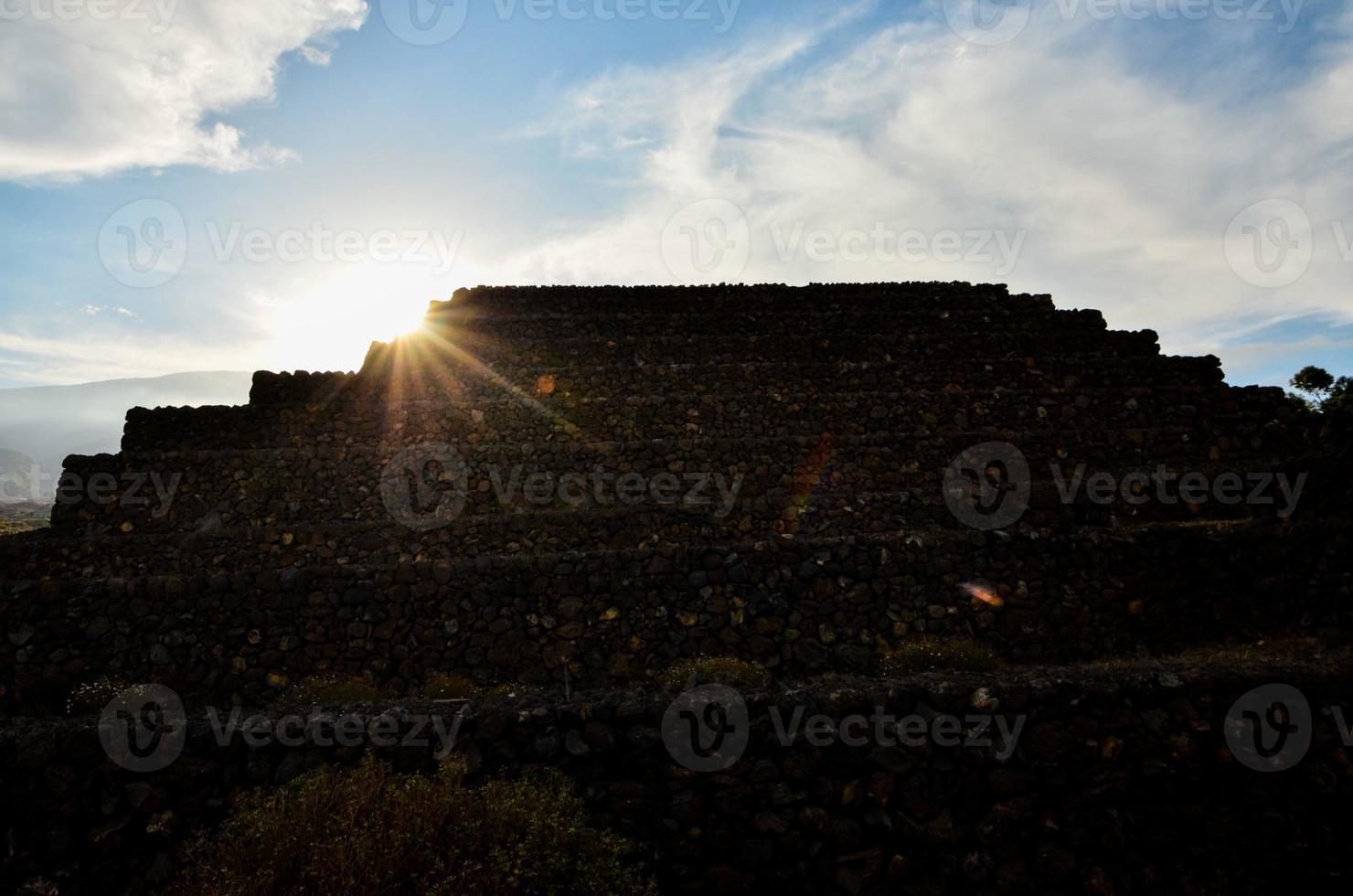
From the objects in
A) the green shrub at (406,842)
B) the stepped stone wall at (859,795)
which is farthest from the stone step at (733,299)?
the green shrub at (406,842)

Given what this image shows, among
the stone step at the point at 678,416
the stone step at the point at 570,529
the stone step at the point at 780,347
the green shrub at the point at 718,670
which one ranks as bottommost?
the green shrub at the point at 718,670

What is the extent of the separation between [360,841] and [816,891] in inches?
144

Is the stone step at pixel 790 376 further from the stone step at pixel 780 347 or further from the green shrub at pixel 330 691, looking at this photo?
the green shrub at pixel 330 691

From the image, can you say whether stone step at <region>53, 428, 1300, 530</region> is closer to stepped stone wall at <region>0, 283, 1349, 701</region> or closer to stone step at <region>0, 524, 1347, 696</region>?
stepped stone wall at <region>0, 283, 1349, 701</region>

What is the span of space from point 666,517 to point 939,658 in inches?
231

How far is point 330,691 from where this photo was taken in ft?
34.6

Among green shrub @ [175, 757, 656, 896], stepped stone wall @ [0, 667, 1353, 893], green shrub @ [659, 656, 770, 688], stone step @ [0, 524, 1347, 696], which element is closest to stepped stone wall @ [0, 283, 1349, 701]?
stone step @ [0, 524, 1347, 696]

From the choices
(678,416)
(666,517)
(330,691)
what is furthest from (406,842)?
(678,416)

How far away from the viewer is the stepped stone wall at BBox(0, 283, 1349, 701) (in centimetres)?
1153

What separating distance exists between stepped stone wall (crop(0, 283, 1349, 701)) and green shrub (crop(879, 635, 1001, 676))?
0.58 m

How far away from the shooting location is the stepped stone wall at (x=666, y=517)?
1153cm

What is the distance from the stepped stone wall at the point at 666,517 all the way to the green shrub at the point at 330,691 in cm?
61

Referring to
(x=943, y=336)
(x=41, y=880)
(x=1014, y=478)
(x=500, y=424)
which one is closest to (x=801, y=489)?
(x=1014, y=478)

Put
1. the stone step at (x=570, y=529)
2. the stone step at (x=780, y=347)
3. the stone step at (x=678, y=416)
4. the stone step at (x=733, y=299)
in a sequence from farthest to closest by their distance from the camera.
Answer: the stone step at (x=733, y=299), the stone step at (x=780, y=347), the stone step at (x=678, y=416), the stone step at (x=570, y=529)
